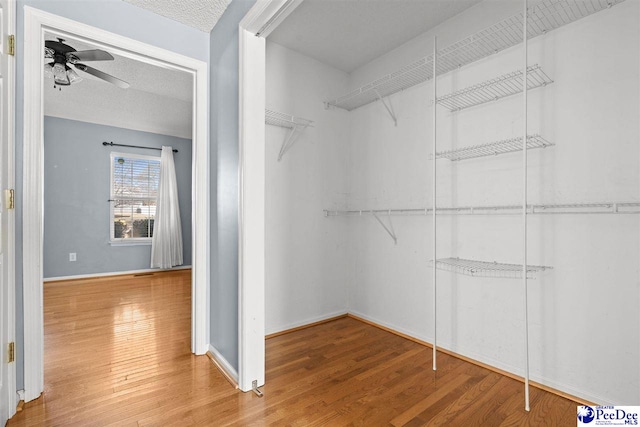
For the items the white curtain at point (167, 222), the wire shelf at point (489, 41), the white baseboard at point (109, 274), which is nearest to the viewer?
the wire shelf at point (489, 41)

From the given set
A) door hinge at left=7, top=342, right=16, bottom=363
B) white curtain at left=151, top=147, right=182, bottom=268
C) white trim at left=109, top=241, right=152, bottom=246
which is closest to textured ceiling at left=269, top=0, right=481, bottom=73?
door hinge at left=7, top=342, right=16, bottom=363

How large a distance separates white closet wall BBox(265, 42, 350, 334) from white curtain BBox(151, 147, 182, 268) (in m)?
3.74

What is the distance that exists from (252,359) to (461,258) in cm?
164

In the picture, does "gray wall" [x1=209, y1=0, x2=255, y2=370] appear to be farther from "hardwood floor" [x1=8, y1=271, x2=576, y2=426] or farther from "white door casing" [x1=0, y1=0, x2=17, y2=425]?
"white door casing" [x1=0, y1=0, x2=17, y2=425]

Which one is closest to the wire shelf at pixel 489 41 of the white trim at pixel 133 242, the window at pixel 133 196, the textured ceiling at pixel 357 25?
the textured ceiling at pixel 357 25

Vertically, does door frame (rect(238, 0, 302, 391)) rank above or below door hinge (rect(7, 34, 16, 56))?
below

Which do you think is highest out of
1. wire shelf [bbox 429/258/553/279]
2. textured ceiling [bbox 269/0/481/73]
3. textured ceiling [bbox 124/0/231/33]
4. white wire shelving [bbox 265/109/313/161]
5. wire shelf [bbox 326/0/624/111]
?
textured ceiling [bbox 269/0/481/73]

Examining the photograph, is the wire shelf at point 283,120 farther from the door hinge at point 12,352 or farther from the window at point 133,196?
the window at point 133,196

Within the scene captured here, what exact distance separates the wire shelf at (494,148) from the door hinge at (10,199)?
2609 millimetres

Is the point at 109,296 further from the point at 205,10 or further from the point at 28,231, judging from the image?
the point at 205,10

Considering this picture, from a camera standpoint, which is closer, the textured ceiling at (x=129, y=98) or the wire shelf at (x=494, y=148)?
the wire shelf at (x=494, y=148)

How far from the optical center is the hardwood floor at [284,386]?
1624 mm

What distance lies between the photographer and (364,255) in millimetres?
3217

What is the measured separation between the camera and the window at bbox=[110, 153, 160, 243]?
5.48 meters
